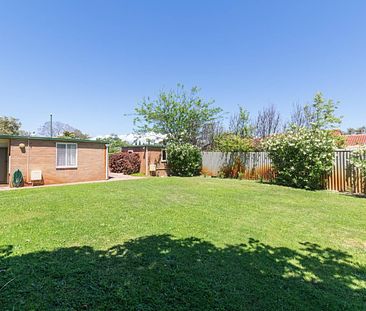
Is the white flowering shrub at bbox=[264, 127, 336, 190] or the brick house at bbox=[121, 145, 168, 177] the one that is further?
the brick house at bbox=[121, 145, 168, 177]

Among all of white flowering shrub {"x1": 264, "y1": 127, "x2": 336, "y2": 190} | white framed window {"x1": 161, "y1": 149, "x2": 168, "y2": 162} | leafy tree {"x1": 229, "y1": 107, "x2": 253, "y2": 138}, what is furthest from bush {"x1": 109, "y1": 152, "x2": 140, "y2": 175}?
white flowering shrub {"x1": 264, "y1": 127, "x2": 336, "y2": 190}

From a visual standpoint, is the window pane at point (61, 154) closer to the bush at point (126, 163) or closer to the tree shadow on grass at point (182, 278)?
the bush at point (126, 163)

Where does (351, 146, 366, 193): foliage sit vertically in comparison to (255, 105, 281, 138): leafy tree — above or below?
below

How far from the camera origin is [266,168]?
1452 cm

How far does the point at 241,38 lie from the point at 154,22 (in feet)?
17.0

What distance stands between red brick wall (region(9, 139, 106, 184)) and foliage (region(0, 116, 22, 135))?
25.3 m

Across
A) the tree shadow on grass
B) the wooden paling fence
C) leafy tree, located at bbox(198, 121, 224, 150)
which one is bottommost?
the tree shadow on grass

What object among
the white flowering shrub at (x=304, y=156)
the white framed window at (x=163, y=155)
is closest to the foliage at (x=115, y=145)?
the white framed window at (x=163, y=155)

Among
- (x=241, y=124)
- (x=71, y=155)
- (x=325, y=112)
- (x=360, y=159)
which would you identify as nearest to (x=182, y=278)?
(x=360, y=159)

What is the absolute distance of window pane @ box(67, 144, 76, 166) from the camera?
1397cm

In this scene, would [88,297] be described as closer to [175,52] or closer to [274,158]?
[274,158]

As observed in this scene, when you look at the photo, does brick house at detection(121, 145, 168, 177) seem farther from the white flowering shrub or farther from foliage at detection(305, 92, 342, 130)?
foliage at detection(305, 92, 342, 130)

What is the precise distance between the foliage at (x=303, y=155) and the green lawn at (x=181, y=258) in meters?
4.55

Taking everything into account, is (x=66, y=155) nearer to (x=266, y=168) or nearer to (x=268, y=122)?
(x=266, y=168)
